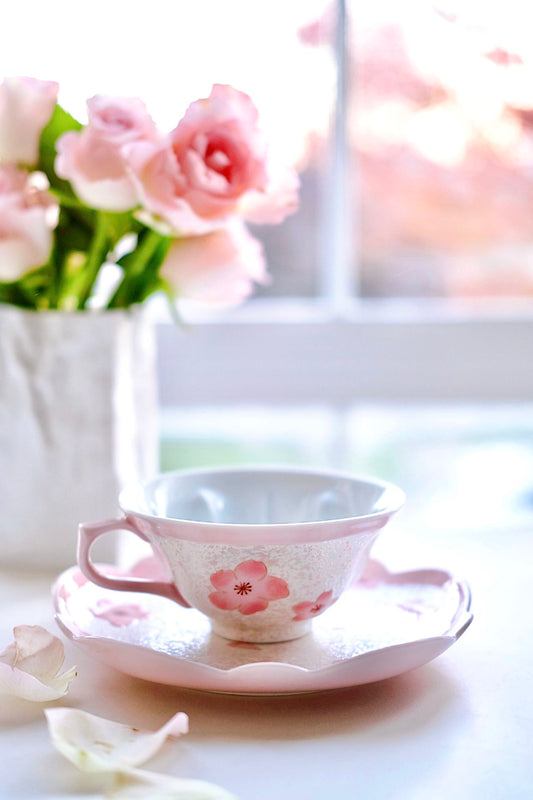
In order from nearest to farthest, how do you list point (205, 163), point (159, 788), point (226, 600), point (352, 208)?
point (159, 788) → point (226, 600) → point (205, 163) → point (352, 208)

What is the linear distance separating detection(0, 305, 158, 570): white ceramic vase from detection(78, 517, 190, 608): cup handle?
0.19m

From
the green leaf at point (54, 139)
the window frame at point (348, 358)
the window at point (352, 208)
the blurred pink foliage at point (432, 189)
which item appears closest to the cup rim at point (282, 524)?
the green leaf at point (54, 139)

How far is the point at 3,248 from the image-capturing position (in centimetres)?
61

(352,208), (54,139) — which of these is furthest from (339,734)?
(352,208)

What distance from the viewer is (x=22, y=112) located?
62 centimetres

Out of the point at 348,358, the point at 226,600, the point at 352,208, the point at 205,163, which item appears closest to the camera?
the point at 226,600

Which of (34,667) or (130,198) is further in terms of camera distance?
(130,198)

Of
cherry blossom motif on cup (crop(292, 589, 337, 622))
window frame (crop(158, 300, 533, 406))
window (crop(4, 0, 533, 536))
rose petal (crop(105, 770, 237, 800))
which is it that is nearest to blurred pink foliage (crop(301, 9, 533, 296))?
window (crop(4, 0, 533, 536))

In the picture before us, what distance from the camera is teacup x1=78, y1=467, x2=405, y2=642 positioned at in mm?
411

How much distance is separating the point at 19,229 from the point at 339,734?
380mm

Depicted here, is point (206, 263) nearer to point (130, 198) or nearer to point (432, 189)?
point (130, 198)

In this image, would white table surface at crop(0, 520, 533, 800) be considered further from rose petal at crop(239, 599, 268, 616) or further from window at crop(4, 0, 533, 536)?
window at crop(4, 0, 533, 536)

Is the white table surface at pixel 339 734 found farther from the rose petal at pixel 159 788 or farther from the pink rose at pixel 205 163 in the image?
the pink rose at pixel 205 163

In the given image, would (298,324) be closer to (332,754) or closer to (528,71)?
(528,71)
